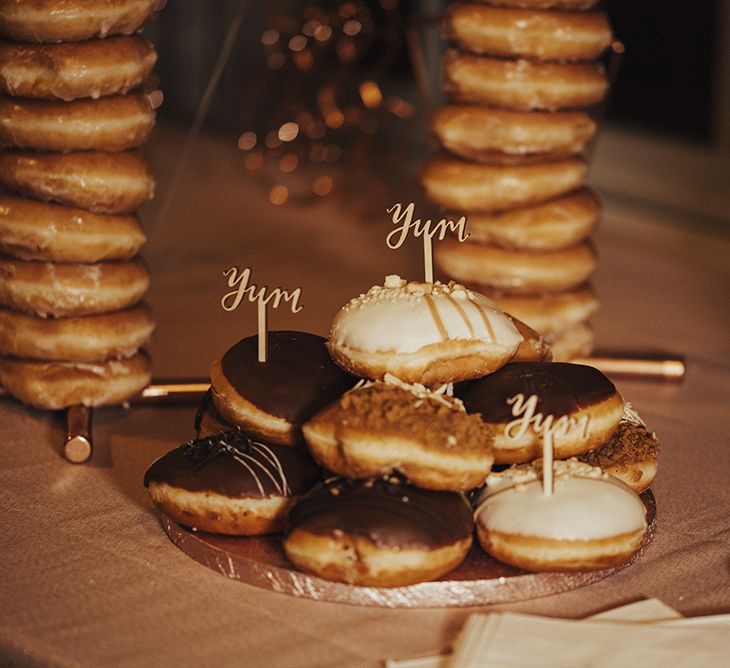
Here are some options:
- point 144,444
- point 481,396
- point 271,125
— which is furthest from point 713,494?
point 271,125

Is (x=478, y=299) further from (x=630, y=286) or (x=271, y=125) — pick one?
(x=271, y=125)

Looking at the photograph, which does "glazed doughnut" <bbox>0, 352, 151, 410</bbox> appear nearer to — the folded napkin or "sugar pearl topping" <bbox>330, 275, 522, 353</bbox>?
"sugar pearl topping" <bbox>330, 275, 522, 353</bbox>

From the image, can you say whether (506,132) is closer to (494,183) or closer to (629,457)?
(494,183)

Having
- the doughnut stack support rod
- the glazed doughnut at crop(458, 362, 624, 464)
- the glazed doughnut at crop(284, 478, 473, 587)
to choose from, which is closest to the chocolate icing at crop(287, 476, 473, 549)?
the glazed doughnut at crop(284, 478, 473, 587)

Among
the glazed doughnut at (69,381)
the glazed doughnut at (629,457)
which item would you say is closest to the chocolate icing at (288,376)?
the glazed doughnut at (629,457)

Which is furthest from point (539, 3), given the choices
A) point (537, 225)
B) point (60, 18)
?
point (60, 18)

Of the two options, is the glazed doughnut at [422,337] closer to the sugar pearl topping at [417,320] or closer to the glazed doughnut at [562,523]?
the sugar pearl topping at [417,320]
